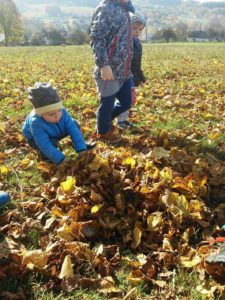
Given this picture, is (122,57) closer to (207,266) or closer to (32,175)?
(32,175)

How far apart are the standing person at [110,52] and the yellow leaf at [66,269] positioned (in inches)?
92.1

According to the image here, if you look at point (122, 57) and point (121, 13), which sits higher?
point (121, 13)

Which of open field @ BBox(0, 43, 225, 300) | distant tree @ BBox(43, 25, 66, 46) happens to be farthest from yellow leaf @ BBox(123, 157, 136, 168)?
distant tree @ BBox(43, 25, 66, 46)

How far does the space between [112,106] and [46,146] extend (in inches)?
46.2

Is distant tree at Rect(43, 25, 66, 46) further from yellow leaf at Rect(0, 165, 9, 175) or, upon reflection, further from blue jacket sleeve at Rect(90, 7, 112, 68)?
yellow leaf at Rect(0, 165, 9, 175)

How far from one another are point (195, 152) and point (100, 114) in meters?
1.25

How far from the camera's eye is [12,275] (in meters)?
2.40

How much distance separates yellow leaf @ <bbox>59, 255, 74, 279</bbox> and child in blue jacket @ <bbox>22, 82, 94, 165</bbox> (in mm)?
1432

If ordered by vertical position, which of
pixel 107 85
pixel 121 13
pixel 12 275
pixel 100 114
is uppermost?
pixel 121 13

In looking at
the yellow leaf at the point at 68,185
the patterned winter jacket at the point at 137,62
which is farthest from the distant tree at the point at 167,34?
the yellow leaf at the point at 68,185

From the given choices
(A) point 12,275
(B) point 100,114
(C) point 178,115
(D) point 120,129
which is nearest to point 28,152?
Result: (B) point 100,114

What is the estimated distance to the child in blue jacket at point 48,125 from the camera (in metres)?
3.67

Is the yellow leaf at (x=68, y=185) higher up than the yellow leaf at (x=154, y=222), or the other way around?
the yellow leaf at (x=68, y=185)

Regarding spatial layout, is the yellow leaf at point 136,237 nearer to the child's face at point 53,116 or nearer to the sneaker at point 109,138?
the child's face at point 53,116
